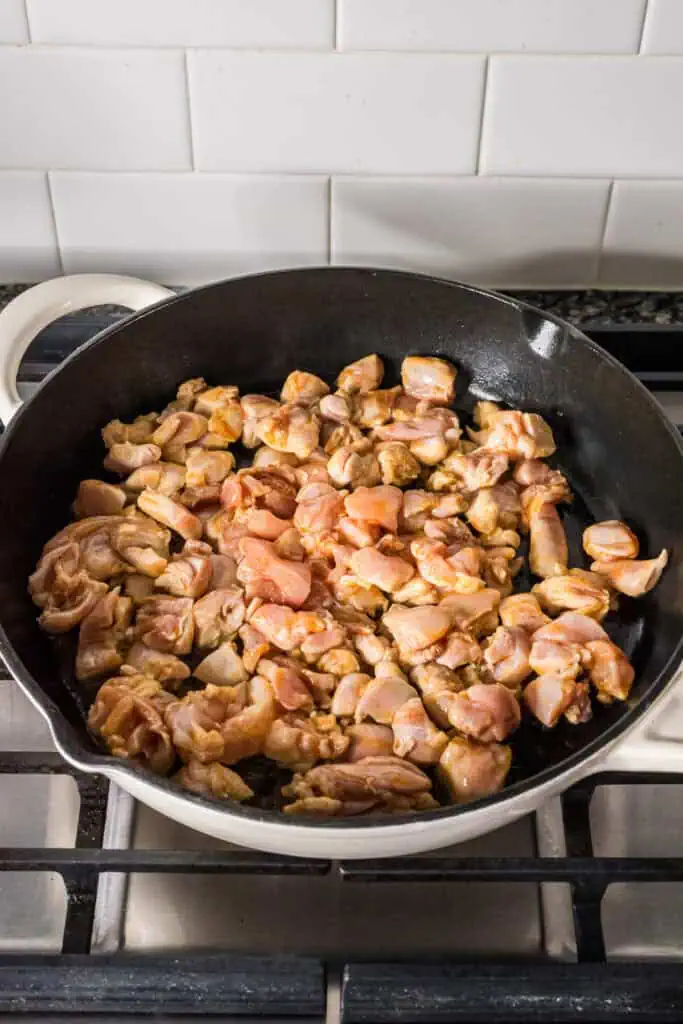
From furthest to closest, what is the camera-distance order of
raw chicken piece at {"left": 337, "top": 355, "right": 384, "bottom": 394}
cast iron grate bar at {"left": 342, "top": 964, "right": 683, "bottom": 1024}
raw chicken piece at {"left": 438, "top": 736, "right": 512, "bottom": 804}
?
raw chicken piece at {"left": 337, "top": 355, "right": 384, "bottom": 394}, raw chicken piece at {"left": 438, "top": 736, "right": 512, "bottom": 804}, cast iron grate bar at {"left": 342, "top": 964, "right": 683, "bottom": 1024}

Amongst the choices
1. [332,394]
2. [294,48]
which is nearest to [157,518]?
[332,394]

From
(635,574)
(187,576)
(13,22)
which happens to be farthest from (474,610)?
(13,22)

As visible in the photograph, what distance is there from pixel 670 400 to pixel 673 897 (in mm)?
563

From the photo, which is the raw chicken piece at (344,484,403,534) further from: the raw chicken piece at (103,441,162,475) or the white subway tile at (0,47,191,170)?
the white subway tile at (0,47,191,170)

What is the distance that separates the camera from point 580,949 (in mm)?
768

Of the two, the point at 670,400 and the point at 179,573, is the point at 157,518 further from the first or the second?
the point at 670,400

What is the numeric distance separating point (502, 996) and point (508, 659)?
27 centimetres

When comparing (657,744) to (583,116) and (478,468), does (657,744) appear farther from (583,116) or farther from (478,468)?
(583,116)

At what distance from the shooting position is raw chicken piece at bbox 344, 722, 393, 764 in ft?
2.76

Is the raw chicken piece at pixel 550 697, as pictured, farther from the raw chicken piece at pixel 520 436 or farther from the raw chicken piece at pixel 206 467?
the raw chicken piece at pixel 206 467

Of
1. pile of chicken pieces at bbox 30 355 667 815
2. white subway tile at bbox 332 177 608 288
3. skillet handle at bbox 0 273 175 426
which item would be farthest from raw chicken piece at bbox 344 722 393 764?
white subway tile at bbox 332 177 608 288

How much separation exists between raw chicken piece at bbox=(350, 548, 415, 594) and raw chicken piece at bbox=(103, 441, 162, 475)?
0.76 feet

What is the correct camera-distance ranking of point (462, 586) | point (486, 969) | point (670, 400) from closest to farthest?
point (486, 969) < point (462, 586) < point (670, 400)

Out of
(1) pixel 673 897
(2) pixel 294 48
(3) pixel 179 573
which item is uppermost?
(2) pixel 294 48
